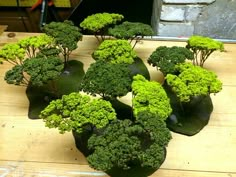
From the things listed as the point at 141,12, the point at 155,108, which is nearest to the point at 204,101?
the point at 155,108

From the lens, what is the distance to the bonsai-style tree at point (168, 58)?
102 cm

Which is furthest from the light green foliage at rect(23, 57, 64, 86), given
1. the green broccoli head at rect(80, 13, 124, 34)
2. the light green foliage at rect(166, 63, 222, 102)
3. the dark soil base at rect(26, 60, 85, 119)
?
the light green foliage at rect(166, 63, 222, 102)

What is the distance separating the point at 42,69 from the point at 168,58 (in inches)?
14.8

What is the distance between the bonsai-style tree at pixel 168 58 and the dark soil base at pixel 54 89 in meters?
0.26

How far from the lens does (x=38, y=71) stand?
0.96 metres

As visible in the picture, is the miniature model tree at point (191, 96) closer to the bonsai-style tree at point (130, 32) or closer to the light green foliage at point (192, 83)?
the light green foliage at point (192, 83)

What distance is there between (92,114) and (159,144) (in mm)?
179

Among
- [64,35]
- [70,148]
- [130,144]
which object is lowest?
[70,148]

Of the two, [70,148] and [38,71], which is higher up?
[38,71]

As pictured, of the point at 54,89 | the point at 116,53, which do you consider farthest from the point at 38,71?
the point at 116,53

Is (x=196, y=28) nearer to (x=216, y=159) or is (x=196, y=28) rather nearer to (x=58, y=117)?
(x=216, y=159)

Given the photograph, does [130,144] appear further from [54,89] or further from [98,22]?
[98,22]

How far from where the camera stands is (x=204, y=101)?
3.49ft

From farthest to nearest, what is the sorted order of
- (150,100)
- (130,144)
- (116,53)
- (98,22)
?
1. (98,22)
2. (116,53)
3. (150,100)
4. (130,144)
